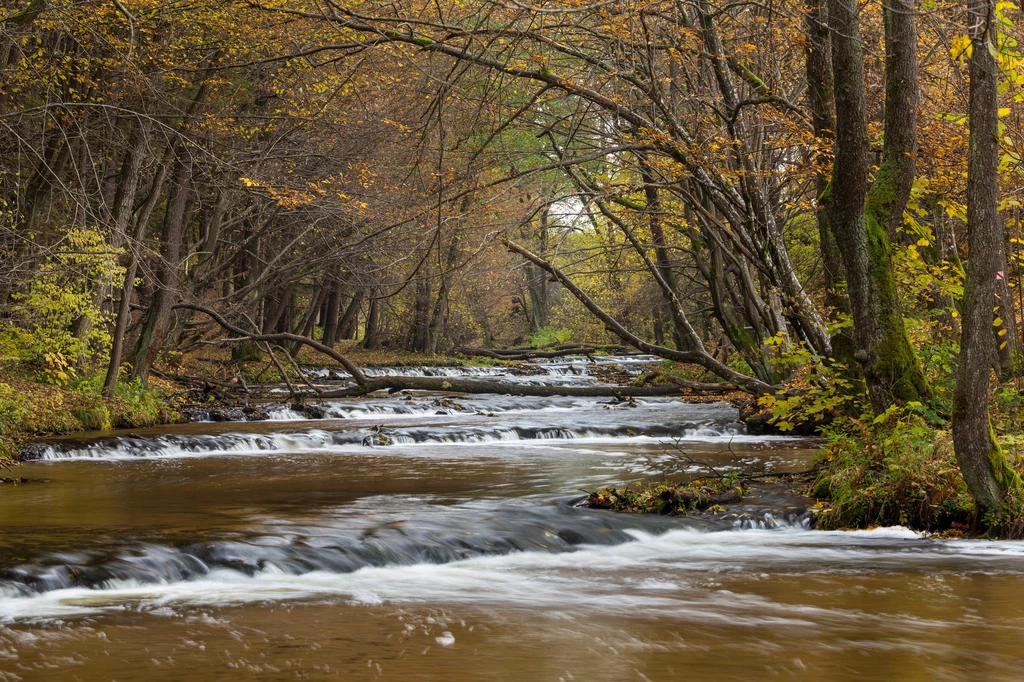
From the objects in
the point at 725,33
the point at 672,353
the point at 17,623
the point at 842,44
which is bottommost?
the point at 17,623

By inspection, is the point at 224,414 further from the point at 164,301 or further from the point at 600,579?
the point at 600,579

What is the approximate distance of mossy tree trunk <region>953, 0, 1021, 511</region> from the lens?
7457 mm

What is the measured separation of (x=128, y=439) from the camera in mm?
15555

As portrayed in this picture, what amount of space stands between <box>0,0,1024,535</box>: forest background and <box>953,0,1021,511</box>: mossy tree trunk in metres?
0.02

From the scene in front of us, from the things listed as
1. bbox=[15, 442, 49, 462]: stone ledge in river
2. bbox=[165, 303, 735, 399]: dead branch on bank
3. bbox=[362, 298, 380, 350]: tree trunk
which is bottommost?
bbox=[15, 442, 49, 462]: stone ledge in river

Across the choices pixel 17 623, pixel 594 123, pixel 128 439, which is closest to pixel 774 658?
pixel 17 623

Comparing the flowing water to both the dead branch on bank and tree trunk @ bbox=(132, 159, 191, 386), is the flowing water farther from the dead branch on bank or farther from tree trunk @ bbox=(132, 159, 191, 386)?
tree trunk @ bbox=(132, 159, 191, 386)

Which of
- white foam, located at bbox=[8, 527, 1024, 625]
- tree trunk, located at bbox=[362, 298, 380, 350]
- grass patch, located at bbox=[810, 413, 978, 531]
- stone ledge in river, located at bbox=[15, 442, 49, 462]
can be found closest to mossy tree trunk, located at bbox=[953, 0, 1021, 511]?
grass patch, located at bbox=[810, 413, 978, 531]

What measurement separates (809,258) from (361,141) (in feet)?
38.0

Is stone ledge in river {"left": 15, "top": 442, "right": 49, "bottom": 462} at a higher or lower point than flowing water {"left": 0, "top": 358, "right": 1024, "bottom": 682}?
higher

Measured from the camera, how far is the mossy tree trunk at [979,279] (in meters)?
7.46

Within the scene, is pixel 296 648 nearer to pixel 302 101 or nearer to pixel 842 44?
pixel 842 44

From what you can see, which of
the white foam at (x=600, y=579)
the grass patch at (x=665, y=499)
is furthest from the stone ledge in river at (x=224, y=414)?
the white foam at (x=600, y=579)

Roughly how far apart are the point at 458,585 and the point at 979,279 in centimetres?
458
